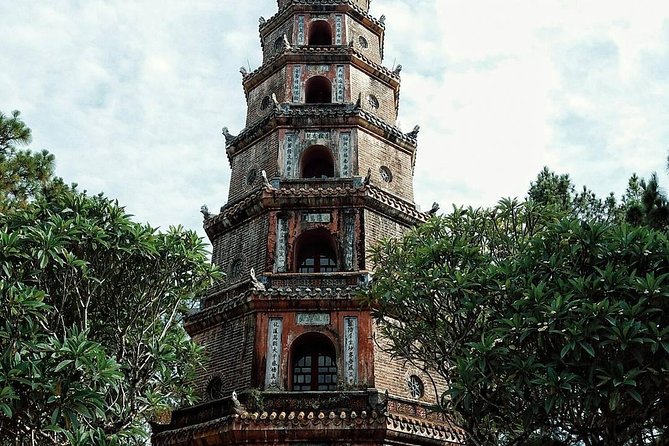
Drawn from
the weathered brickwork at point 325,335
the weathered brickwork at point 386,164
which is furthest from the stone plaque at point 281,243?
the weathered brickwork at point 386,164

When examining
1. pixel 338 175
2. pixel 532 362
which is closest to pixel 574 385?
pixel 532 362

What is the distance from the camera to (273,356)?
15625 millimetres

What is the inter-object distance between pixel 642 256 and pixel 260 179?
10430mm

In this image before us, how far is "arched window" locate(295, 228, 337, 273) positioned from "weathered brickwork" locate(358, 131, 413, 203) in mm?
2062

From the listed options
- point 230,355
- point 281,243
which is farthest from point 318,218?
point 230,355

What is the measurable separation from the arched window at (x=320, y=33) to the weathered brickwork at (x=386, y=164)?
4504 mm

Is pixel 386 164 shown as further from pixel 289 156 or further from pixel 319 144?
pixel 289 156

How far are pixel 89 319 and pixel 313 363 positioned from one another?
17.8 ft

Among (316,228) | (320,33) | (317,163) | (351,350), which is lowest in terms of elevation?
(351,350)

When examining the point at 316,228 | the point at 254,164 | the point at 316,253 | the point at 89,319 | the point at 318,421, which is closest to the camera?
the point at 89,319

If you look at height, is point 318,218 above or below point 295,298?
above

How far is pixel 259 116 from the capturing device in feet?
68.6

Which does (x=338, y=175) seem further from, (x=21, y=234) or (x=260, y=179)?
Answer: (x=21, y=234)

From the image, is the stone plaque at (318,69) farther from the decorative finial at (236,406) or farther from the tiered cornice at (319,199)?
the decorative finial at (236,406)
